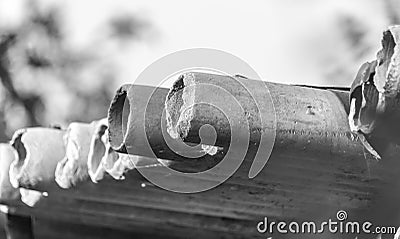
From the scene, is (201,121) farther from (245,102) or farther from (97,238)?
(97,238)

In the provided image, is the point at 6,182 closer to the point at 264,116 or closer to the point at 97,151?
the point at 97,151

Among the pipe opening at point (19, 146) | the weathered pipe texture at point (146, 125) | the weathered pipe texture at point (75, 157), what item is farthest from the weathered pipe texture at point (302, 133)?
the pipe opening at point (19, 146)

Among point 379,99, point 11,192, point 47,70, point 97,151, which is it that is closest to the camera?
point 379,99

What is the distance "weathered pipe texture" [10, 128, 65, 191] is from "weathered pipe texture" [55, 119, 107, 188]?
68mm

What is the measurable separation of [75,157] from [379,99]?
3.64 feet

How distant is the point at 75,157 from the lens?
225 cm

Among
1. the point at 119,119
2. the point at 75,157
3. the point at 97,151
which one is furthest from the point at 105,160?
the point at 119,119

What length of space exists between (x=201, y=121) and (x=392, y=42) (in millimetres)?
318

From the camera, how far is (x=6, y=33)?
10.8m

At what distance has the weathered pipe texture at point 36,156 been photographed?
239cm

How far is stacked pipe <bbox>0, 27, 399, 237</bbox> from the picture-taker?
4.53ft

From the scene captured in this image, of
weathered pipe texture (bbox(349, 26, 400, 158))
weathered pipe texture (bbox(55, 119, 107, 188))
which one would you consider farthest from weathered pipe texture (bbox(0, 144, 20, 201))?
weathered pipe texture (bbox(349, 26, 400, 158))

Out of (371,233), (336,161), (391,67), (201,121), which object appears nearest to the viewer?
(391,67)

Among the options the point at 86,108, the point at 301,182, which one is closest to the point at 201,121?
the point at 301,182
